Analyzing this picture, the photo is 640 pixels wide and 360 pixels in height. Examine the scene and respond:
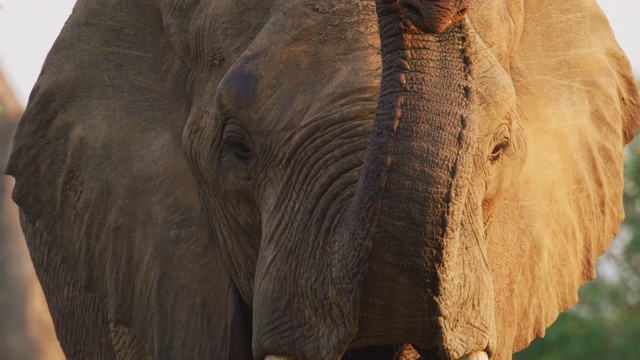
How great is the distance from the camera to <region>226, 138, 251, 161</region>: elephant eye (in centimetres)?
361

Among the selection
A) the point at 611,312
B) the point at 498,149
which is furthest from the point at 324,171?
the point at 611,312

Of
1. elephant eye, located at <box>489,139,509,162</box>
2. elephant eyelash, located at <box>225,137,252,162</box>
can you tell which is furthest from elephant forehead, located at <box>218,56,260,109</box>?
elephant eye, located at <box>489,139,509,162</box>

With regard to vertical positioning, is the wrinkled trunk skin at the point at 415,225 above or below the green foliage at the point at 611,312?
above

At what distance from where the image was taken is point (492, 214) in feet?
11.7

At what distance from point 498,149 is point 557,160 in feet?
2.57

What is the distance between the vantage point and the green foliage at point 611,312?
14.8m

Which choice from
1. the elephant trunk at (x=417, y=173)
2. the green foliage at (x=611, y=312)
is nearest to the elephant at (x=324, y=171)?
the elephant trunk at (x=417, y=173)

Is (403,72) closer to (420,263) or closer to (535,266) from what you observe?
(420,263)

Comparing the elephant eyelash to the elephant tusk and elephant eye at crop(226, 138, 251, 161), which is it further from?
the elephant tusk

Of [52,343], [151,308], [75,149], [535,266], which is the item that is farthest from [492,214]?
[52,343]

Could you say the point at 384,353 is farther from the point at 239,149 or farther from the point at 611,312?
the point at 611,312

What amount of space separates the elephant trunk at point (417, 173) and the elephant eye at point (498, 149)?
1.68 feet

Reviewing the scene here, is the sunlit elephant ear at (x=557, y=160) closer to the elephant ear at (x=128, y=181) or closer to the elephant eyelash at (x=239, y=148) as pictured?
the elephant eyelash at (x=239, y=148)

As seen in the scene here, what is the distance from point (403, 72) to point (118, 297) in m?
1.84
